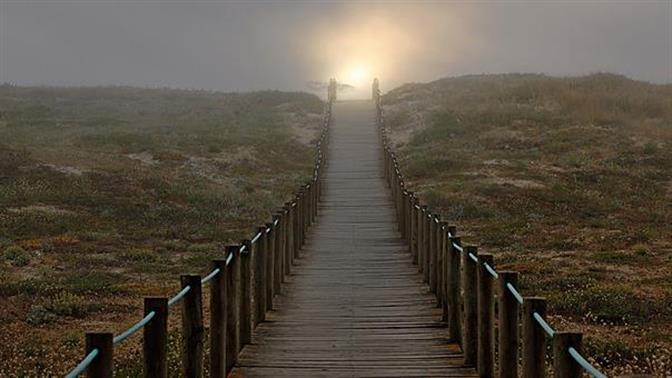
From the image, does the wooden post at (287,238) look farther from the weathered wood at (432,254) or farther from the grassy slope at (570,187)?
the grassy slope at (570,187)

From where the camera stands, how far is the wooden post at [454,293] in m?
10.5

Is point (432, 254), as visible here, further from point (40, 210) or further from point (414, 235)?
point (40, 210)

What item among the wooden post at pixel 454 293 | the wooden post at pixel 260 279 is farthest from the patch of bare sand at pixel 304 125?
the wooden post at pixel 454 293

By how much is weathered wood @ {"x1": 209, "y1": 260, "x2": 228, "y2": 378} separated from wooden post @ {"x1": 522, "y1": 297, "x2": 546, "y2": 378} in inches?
134

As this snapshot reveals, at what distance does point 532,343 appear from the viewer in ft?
21.9

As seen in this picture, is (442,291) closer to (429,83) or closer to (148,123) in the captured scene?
(148,123)

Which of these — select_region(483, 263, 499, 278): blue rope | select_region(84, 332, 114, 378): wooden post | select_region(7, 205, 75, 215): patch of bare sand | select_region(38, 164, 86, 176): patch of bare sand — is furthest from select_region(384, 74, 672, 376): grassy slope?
select_region(38, 164, 86, 176): patch of bare sand

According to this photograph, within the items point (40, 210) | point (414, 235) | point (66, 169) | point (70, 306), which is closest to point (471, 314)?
point (414, 235)

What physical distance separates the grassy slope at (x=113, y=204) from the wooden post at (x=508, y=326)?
5.80 meters

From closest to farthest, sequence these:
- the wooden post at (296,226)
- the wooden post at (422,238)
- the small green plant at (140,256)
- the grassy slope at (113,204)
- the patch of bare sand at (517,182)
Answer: the grassy slope at (113,204) → the wooden post at (422,238) → the wooden post at (296,226) → the small green plant at (140,256) → the patch of bare sand at (517,182)

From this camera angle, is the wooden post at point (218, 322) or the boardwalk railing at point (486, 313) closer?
the boardwalk railing at point (486, 313)

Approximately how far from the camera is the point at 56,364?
11.1 metres

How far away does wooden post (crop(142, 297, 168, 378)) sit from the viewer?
6.22m

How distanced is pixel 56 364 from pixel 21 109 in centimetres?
5341
